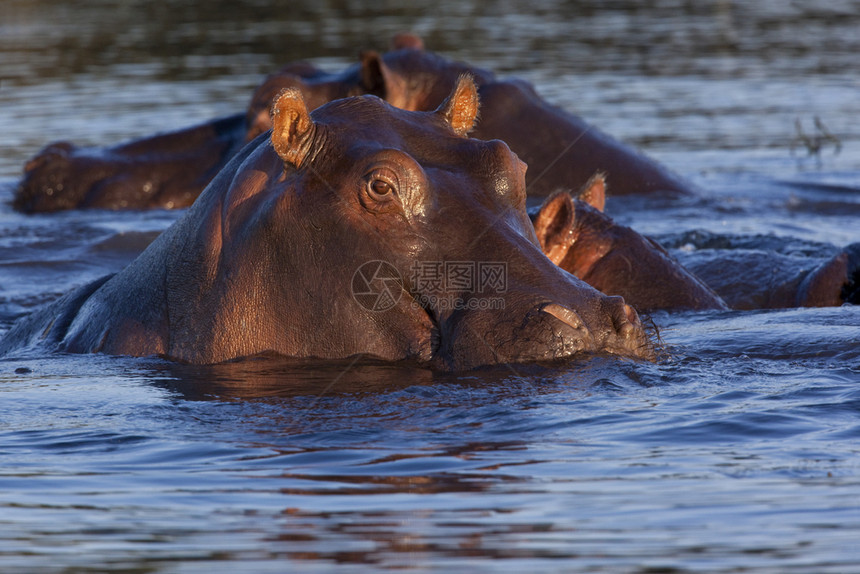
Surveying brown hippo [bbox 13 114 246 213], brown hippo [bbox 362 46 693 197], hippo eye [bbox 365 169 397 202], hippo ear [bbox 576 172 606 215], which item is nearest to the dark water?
hippo eye [bbox 365 169 397 202]

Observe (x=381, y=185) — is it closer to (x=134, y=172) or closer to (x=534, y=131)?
(x=534, y=131)

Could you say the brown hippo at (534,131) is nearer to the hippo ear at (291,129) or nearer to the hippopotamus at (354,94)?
the hippopotamus at (354,94)

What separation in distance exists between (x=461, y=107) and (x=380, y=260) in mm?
1045

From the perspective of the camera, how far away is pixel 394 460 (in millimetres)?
4586

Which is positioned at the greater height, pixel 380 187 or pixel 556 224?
pixel 380 187

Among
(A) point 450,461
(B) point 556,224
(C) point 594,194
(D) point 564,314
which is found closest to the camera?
(A) point 450,461

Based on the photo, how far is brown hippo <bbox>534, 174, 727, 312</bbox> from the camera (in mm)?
7422

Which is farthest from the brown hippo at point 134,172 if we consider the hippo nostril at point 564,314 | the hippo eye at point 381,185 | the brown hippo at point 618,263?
the hippo nostril at point 564,314

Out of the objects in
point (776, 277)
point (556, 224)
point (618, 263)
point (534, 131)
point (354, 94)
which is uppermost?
point (354, 94)

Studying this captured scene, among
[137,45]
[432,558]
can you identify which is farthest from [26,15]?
[432,558]

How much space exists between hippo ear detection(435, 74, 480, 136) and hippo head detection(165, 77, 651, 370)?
0.49 feet

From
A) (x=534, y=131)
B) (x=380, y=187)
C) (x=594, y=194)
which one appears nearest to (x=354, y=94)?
(x=534, y=131)

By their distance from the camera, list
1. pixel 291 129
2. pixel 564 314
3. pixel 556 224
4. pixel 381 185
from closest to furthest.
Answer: pixel 564 314
pixel 381 185
pixel 291 129
pixel 556 224

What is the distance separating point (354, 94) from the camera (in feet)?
39.5
